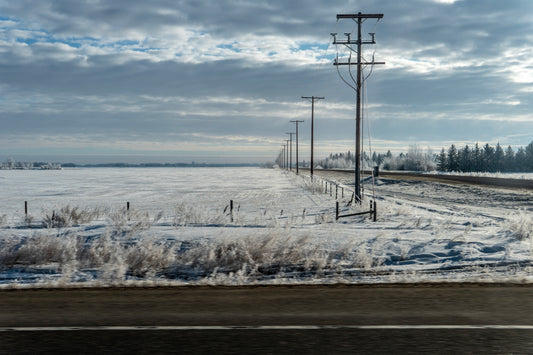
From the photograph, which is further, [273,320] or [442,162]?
[442,162]

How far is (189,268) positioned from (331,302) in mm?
4296

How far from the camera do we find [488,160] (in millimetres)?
128750

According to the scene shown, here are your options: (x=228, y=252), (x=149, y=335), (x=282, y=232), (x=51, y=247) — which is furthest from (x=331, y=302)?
(x=51, y=247)

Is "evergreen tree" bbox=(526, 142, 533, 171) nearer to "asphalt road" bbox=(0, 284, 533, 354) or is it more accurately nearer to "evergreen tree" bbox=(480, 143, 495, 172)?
"evergreen tree" bbox=(480, 143, 495, 172)

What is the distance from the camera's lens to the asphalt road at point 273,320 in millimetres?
4555

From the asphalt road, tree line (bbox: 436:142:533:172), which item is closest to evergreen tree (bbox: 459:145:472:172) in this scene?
tree line (bbox: 436:142:533:172)

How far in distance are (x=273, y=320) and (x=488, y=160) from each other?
13901cm

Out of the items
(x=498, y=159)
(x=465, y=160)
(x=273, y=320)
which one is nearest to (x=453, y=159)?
(x=465, y=160)

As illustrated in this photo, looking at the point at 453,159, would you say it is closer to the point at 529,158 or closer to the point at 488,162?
the point at 488,162

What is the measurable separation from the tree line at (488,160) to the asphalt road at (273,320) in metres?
134

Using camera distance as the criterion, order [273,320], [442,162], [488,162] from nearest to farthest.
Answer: [273,320], [488,162], [442,162]

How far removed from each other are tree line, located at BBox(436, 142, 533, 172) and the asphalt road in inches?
5285

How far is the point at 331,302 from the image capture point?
20.7ft

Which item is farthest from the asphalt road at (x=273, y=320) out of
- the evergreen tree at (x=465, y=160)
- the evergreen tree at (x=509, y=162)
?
the evergreen tree at (x=509, y=162)
